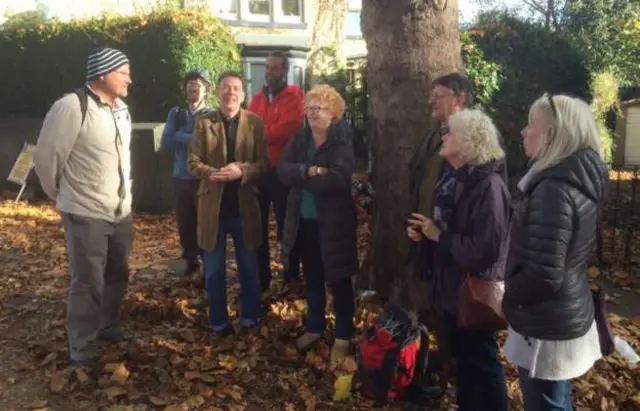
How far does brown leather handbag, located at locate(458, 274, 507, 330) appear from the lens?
3.25m

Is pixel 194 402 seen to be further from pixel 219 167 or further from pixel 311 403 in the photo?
pixel 219 167

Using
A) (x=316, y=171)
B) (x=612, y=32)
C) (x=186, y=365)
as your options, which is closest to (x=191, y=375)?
(x=186, y=365)

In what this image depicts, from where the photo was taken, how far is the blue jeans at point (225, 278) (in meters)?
4.82

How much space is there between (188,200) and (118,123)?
5.78 ft

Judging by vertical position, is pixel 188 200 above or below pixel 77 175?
below

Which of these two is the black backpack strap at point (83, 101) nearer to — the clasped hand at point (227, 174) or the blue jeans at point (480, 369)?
the clasped hand at point (227, 174)

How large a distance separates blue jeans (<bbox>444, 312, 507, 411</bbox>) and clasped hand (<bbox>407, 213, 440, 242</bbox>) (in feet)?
1.50

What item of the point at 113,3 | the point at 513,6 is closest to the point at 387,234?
the point at 113,3

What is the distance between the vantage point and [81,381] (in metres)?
4.20

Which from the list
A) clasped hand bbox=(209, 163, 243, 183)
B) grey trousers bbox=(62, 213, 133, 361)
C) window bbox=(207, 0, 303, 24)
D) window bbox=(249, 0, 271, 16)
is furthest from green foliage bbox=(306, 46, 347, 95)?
grey trousers bbox=(62, 213, 133, 361)

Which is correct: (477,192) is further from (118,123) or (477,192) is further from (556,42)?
(556,42)

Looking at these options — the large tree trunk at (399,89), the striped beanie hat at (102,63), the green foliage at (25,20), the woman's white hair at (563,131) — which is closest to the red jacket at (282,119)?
the large tree trunk at (399,89)

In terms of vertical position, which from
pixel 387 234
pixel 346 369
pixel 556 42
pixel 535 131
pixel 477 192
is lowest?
pixel 346 369

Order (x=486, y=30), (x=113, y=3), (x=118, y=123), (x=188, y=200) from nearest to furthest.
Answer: (x=118, y=123)
(x=188, y=200)
(x=486, y=30)
(x=113, y=3)
